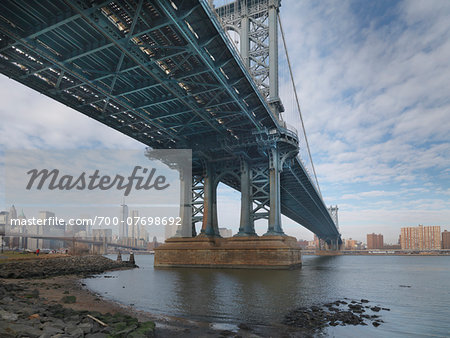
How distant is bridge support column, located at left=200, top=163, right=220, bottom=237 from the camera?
137 ft

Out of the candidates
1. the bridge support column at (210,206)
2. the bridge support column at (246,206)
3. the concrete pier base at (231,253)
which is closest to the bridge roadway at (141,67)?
the bridge support column at (246,206)

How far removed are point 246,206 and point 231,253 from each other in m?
6.22

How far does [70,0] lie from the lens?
57.6 feet

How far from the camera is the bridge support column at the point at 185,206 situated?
42406 millimetres

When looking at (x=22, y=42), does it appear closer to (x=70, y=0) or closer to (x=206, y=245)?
(x=70, y=0)

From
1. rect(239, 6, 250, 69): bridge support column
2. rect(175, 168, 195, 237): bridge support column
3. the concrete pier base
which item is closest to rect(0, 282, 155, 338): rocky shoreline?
the concrete pier base

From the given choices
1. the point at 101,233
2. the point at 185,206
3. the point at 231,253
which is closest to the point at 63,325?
the point at 231,253

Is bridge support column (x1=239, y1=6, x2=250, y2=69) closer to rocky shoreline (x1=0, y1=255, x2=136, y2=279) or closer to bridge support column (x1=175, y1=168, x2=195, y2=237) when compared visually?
bridge support column (x1=175, y1=168, x2=195, y2=237)

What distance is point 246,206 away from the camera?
40.4 m

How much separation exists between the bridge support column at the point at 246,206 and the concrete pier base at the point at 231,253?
205 centimetres

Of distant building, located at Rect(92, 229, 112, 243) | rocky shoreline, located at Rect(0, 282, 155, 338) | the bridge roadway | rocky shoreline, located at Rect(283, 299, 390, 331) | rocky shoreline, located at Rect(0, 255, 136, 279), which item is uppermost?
the bridge roadway

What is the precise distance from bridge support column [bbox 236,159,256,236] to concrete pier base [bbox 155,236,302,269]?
205cm

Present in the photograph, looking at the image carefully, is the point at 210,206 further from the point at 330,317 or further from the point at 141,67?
the point at 330,317

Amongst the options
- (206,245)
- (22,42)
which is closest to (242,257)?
(206,245)
